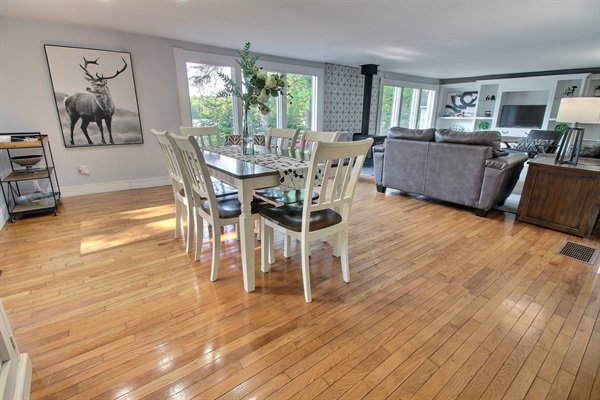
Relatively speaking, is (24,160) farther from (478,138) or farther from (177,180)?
(478,138)

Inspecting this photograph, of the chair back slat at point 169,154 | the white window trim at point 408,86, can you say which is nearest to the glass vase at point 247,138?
the chair back slat at point 169,154

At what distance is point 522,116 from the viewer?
7.57 meters

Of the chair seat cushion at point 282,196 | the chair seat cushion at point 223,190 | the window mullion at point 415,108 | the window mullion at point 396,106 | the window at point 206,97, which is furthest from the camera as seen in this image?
the window mullion at point 415,108

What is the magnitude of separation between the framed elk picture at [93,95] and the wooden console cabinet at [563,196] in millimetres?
4964

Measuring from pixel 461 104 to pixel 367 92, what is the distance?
4.10 m

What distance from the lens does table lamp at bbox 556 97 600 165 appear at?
263cm

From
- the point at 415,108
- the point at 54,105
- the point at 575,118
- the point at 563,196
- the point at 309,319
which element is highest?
the point at 415,108

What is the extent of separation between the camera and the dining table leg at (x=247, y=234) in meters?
1.71

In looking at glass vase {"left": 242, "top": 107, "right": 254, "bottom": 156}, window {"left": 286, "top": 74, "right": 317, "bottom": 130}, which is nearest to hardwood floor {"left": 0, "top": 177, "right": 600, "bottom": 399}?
glass vase {"left": 242, "top": 107, "right": 254, "bottom": 156}

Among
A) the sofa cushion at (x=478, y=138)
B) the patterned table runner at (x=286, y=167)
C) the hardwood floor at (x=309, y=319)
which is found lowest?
the hardwood floor at (x=309, y=319)

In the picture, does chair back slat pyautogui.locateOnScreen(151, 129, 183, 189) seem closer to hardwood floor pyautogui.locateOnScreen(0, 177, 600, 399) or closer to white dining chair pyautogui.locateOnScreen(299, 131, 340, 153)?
hardwood floor pyautogui.locateOnScreen(0, 177, 600, 399)

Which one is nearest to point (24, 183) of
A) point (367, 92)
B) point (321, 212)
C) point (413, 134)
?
point (321, 212)

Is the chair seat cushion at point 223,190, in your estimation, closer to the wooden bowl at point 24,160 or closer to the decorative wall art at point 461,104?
the wooden bowl at point 24,160

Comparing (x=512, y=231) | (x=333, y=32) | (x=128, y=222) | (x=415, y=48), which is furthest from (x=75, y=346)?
(x=415, y=48)
